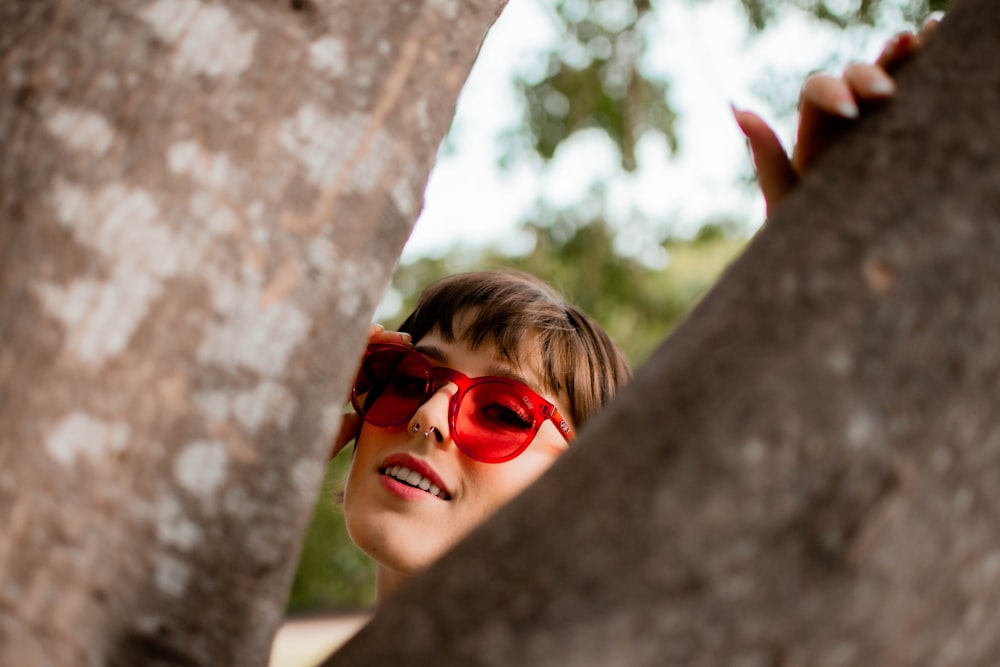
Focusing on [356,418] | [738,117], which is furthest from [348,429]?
[738,117]

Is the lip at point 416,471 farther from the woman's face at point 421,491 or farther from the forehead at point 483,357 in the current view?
the forehead at point 483,357

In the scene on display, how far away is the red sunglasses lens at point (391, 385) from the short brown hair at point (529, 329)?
0.22 metres

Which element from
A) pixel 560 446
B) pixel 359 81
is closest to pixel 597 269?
pixel 560 446

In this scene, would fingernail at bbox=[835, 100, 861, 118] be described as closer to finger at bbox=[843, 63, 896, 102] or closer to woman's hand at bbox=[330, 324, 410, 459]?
finger at bbox=[843, 63, 896, 102]

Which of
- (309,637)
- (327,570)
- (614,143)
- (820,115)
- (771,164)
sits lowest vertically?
(327,570)

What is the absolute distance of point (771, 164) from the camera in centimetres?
145

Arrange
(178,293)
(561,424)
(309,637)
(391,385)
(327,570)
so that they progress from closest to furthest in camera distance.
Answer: (178,293)
(391,385)
(561,424)
(309,637)
(327,570)

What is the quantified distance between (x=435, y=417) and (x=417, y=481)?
0.18 meters

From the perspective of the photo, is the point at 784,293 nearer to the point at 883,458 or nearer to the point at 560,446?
the point at 883,458

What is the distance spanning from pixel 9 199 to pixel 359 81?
1.34ft

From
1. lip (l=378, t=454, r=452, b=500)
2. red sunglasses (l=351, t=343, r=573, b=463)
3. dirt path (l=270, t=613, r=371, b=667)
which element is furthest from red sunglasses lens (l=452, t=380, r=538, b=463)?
dirt path (l=270, t=613, r=371, b=667)

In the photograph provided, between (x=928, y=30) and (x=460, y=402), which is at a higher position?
(x=928, y=30)

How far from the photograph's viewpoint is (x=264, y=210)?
42.6 inches

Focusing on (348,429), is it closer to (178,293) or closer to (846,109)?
(178,293)
